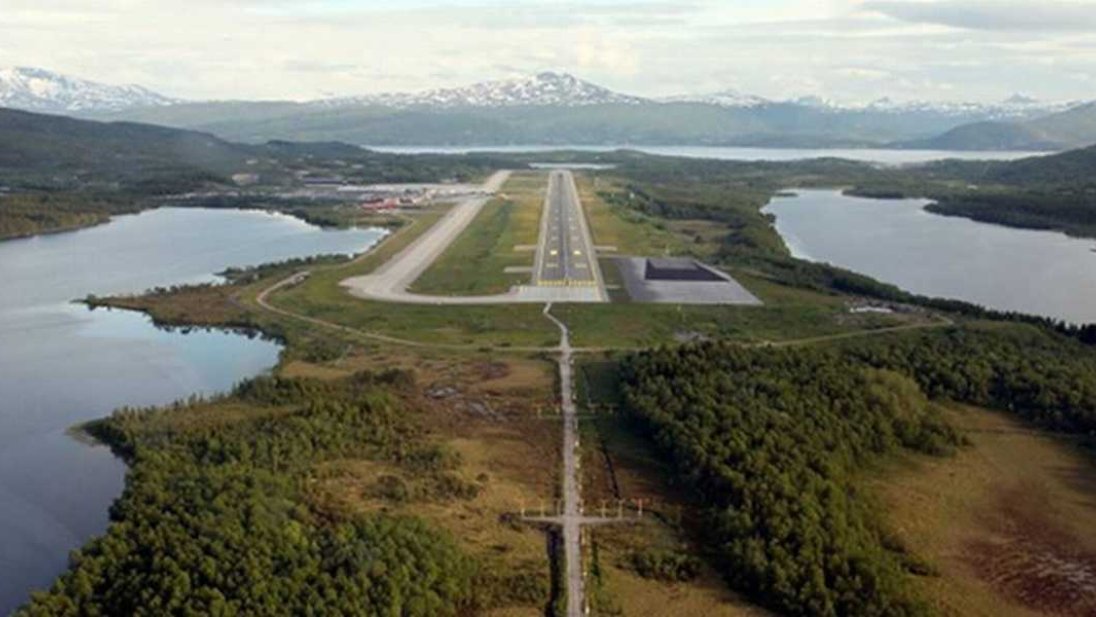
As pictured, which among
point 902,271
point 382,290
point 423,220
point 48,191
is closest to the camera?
point 382,290

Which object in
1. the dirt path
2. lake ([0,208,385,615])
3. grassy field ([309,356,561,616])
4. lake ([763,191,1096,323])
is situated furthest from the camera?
lake ([763,191,1096,323])

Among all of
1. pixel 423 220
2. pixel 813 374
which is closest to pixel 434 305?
pixel 813 374

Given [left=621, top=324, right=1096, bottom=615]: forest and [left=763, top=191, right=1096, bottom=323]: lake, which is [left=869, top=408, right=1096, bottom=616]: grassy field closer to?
[left=621, top=324, right=1096, bottom=615]: forest

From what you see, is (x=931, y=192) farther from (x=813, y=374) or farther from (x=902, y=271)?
(x=813, y=374)

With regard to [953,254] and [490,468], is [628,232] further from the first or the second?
[490,468]

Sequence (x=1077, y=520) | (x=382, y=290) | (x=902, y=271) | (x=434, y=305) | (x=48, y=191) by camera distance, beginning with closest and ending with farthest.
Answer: (x=1077, y=520), (x=434, y=305), (x=382, y=290), (x=902, y=271), (x=48, y=191)

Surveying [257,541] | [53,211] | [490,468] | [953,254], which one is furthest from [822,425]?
[53,211]

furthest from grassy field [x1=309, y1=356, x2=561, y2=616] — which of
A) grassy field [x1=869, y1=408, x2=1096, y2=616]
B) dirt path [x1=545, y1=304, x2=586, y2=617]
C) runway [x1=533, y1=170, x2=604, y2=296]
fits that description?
runway [x1=533, y1=170, x2=604, y2=296]
